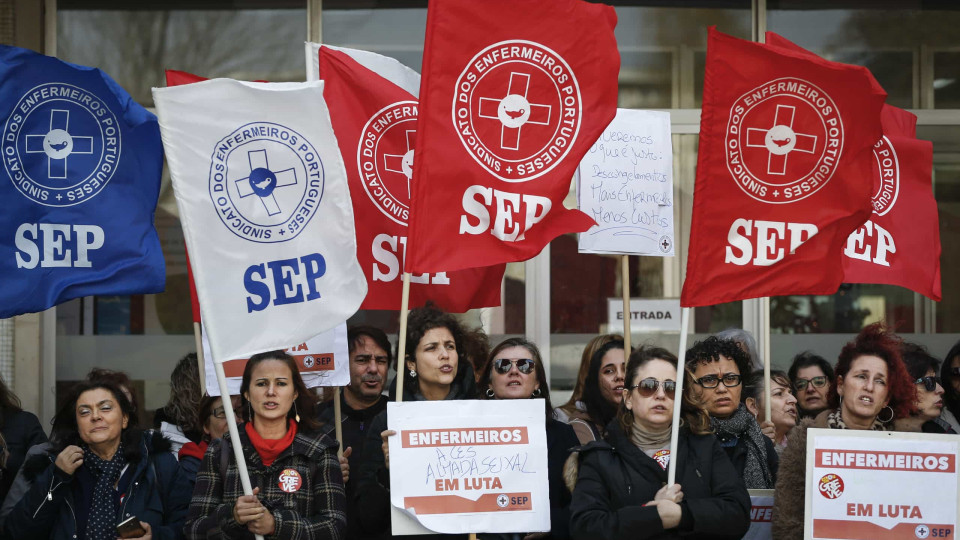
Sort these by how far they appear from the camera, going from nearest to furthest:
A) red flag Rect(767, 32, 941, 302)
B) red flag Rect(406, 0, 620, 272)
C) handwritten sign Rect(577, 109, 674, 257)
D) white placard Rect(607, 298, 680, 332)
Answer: red flag Rect(406, 0, 620, 272) → handwritten sign Rect(577, 109, 674, 257) → red flag Rect(767, 32, 941, 302) → white placard Rect(607, 298, 680, 332)

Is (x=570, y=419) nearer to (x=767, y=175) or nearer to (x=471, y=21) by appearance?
(x=767, y=175)

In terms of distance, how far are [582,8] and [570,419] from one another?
236 cm

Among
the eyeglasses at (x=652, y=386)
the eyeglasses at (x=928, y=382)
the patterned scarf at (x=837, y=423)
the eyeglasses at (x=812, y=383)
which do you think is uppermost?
the eyeglasses at (x=652, y=386)

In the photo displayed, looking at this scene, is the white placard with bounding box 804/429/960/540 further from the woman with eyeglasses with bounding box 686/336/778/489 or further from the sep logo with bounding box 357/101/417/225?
the sep logo with bounding box 357/101/417/225

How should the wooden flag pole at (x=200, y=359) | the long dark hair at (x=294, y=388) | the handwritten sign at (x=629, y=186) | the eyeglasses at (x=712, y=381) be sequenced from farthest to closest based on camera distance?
the handwritten sign at (x=629, y=186), the wooden flag pole at (x=200, y=359), the eyeglasses at (x=712, y=381), the long dark hair at (x=294, y=388)

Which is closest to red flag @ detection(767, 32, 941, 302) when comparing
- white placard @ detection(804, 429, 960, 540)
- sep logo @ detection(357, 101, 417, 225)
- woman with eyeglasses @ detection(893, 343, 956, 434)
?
woman with eyeglasses @ detection(893, 343, 956, 434)

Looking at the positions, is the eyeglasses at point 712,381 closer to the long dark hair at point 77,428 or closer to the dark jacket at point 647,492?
the dark jacket at point 647,492

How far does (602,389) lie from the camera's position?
22.6 feet

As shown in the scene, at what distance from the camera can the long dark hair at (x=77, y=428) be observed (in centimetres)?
594

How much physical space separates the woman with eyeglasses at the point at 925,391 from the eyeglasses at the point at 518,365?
6.72ft

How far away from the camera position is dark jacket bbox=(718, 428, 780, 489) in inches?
243

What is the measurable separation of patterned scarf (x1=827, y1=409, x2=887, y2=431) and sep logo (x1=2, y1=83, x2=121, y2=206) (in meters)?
3.84

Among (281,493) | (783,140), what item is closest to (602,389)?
(783,140)

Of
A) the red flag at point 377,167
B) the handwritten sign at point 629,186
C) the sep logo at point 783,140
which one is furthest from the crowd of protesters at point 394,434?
the sep logo at point 783,140
